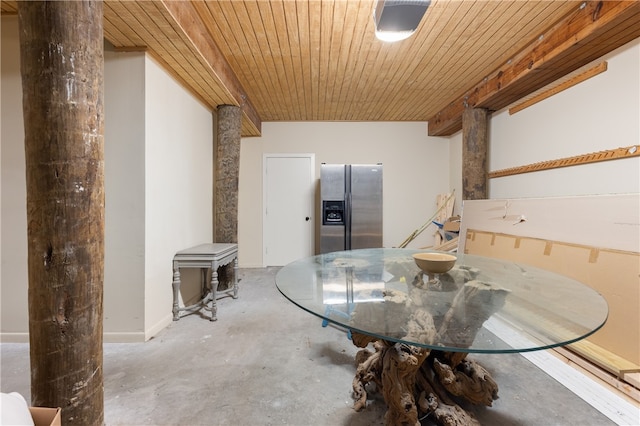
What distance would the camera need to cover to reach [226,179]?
315 centimetres

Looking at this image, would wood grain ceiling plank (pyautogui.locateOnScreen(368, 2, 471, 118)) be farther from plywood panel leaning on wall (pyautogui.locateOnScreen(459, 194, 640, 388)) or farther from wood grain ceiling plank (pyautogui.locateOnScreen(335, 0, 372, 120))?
plywood panel leaning on wall (pyautogui.locateOnScreen(459, 194, 640, 388))

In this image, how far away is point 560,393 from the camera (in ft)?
4.67

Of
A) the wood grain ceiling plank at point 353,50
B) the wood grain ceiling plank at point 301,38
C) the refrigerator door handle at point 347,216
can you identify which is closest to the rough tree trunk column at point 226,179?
the wood grain ceiling plank at point 301,38

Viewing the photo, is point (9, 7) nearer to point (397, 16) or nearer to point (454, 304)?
point (397, 16)

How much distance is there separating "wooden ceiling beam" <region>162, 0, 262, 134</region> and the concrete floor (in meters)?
2.29

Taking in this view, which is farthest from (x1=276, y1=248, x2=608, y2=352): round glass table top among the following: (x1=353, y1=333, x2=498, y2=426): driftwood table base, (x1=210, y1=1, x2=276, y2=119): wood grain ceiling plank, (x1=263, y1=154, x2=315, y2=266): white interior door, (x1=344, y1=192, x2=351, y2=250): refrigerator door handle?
(x1=263, y1=154, x2=315, y2=266): white interior door

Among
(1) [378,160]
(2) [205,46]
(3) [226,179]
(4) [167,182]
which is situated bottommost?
(4) [167,182]

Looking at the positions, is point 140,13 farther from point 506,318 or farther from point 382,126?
point 382,126

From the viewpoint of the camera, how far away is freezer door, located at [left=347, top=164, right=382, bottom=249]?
4.02 m

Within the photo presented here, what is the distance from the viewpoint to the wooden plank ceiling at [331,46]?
1.83m

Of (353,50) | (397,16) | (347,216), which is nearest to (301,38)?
(353,50)

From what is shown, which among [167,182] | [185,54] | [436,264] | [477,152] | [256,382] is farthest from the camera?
[477,152]

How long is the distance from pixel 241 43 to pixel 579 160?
325 cm

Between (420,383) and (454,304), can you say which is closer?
(454,304)
